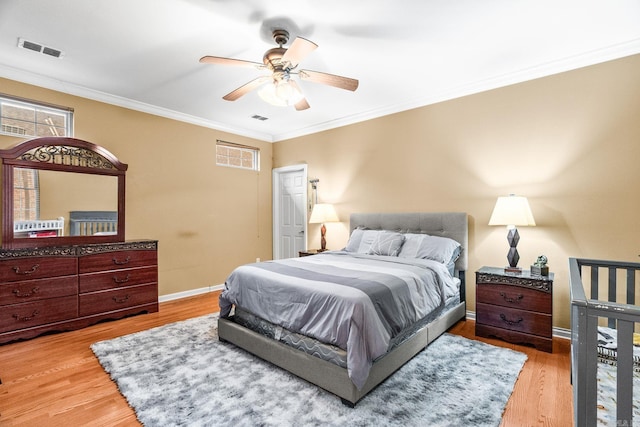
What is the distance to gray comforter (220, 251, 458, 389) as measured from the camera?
1.95 m

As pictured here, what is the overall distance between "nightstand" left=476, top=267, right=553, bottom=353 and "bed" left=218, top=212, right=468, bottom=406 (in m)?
0.31

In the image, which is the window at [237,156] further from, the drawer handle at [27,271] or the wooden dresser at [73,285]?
the drawer handle at [27,271]

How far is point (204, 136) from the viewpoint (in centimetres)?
497

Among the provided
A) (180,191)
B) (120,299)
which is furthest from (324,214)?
(120,299)

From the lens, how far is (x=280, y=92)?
2559mm

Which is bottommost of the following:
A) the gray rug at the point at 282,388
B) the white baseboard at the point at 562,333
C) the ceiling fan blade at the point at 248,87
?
the gray rug at the point at 282,388

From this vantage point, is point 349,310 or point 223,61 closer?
point 349,310

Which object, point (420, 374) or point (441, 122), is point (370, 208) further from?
point (420, 374)

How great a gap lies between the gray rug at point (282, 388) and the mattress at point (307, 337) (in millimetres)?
245

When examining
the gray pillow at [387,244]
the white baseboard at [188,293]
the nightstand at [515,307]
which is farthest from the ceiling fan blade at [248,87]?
the white baseboard at [188,293]

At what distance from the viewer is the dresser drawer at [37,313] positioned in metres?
2.95

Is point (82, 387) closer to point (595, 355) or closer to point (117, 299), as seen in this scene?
point (117, 299)

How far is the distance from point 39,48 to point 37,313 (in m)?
2.60

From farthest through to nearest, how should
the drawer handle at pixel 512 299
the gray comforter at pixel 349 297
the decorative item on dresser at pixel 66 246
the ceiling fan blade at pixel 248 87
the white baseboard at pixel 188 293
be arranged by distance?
1. the white baseboard at pixel 188 293
2. the decorative item on dresser at pixel 66 246
3. the drawer handle at pixel 512 299
4. the ceiling fan blade at pixel 248 87
5. the gray comforter at pixel 349 297
